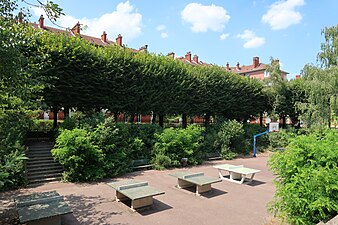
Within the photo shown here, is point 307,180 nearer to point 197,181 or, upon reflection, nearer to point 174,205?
point 174,205

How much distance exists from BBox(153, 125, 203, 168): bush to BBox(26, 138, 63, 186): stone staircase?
5018 millimetres

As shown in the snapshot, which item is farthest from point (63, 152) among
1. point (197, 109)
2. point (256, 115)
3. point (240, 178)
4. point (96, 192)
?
point (256, 115)

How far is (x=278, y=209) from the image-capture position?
504cm

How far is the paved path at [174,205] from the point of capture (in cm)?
620

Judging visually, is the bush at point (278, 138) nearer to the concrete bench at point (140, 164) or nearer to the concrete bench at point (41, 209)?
the concrete bench at point (140, 164)

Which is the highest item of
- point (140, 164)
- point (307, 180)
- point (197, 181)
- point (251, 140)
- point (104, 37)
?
point (104, 37)

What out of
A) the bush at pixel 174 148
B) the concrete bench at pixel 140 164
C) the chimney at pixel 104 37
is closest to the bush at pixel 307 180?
the bush at pixel 174 148

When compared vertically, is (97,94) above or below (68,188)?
above

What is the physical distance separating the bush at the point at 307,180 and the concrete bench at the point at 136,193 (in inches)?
136

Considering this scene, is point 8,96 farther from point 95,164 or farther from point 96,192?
point 95,164

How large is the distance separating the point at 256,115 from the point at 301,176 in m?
20.2

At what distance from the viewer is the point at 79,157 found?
982 cm

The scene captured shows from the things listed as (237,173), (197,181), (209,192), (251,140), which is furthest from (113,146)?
(251,140)

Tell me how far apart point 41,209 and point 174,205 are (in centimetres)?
374
